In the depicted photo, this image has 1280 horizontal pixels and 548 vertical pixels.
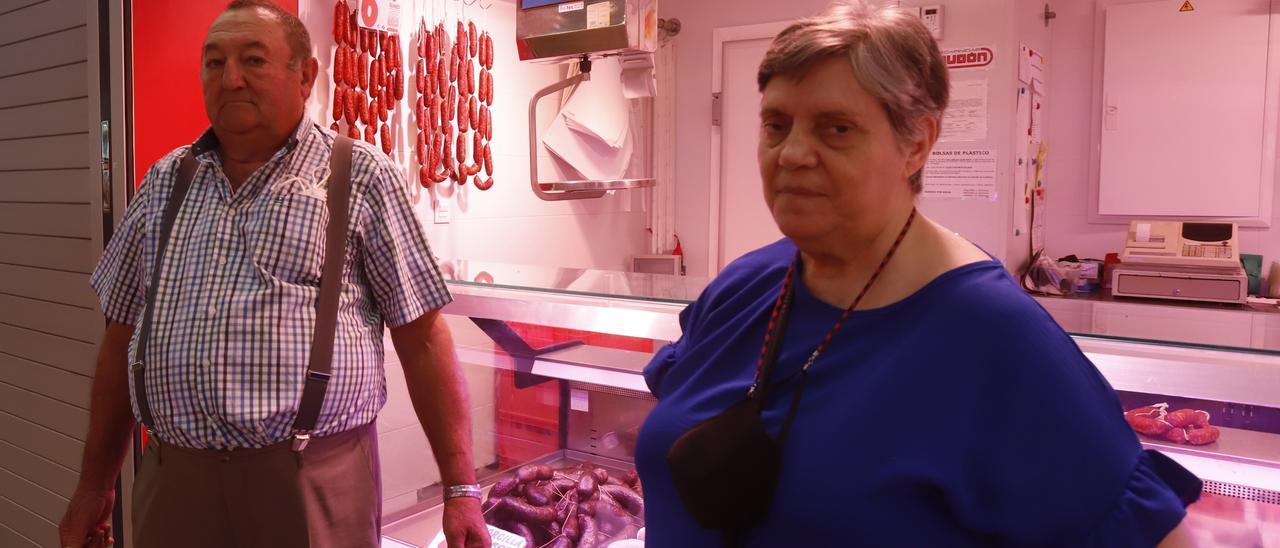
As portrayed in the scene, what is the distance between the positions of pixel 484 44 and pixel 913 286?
3.33 meters

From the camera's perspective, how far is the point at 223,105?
1733mm

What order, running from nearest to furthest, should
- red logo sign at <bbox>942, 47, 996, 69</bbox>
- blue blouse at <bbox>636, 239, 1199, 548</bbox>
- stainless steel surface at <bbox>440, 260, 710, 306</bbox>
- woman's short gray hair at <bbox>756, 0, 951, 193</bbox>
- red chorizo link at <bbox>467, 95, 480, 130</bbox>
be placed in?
blue blouse at <bbox>636, 239, 1199, 548</bbox>, woman's short gray hair at <bbox>756, 0, 951, 193</bbox>, stainless steel surface at <bbox>440, 260, 710, 306</bbox>, red chorizo link at <bbox>467, 95, 480, 130</bbox>, red logo sign at <bbox>942, 47, 996, 69</bbox>

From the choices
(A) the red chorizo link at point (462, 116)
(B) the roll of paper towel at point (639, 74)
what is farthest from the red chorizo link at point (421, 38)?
(B) the roll of paper towel at point (639, 74)

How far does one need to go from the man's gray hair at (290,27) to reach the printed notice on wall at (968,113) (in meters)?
3.81

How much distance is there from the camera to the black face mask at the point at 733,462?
3.30ft

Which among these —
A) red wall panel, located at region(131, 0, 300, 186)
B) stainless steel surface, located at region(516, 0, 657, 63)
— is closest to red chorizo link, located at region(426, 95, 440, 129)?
stainless steel surface, located at region(516, 0, 657, 63)

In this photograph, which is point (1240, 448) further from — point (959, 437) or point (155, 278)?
point (155, 278)

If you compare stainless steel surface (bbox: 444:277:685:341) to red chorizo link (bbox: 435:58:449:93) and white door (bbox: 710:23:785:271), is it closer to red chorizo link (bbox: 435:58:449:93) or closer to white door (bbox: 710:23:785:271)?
red chorizo link (bbox: 435:58:449:93)

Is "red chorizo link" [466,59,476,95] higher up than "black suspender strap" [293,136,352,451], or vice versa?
"red chorizo link" [466,59,476,95]

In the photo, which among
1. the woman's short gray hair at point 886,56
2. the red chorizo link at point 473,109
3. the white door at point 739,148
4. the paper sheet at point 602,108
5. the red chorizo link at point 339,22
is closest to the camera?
the woman's short gray hair at point 886,56

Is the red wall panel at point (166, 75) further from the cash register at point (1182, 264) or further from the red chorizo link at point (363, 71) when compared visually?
the cash register at point (1182, 264)

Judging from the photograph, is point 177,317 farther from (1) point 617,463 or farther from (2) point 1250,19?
(2) point 1250,19

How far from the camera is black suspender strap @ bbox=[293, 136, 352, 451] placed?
1.64 metres

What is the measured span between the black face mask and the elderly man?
0.84 meters
